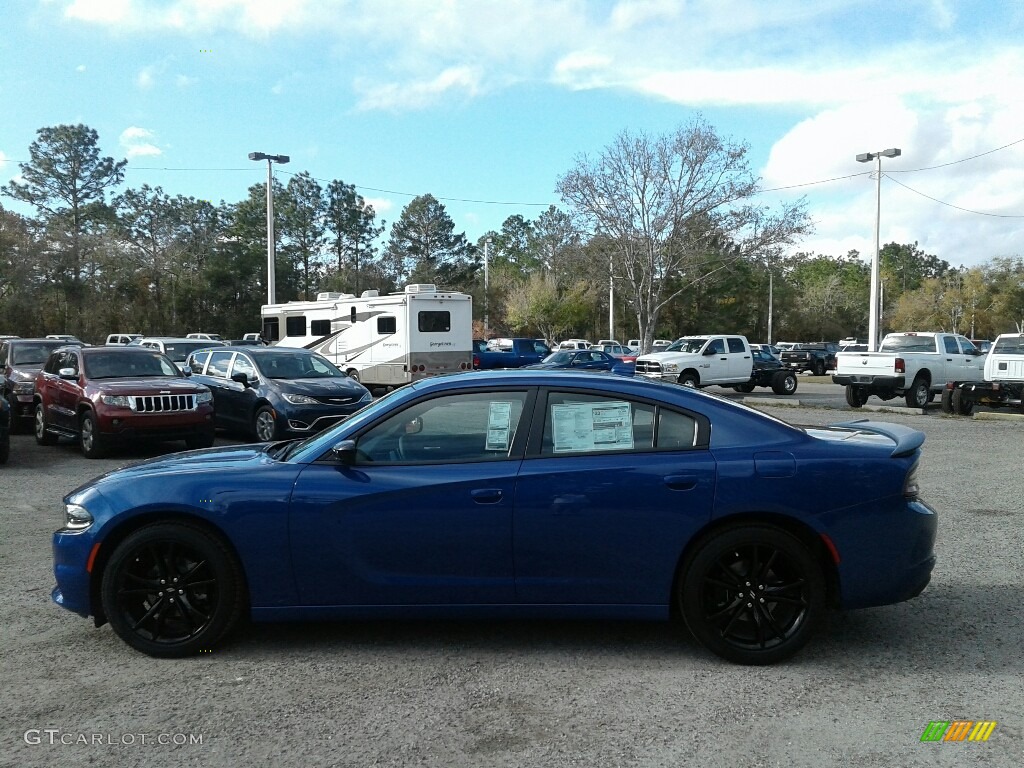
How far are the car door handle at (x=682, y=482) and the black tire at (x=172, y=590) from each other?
2.30 metres

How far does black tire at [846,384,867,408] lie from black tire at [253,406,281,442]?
14.7 m

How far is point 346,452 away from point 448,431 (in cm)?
56

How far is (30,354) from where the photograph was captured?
16.2 metres

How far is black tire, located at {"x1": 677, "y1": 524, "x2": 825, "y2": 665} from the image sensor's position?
4.33 metres

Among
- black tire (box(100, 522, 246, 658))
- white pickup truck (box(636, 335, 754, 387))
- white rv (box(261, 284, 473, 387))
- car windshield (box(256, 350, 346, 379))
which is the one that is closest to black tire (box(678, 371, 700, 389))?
white pickup truck (box(636, 335, 754, 387))

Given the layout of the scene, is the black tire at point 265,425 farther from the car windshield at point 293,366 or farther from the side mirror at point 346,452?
the side mirror at point 346,452

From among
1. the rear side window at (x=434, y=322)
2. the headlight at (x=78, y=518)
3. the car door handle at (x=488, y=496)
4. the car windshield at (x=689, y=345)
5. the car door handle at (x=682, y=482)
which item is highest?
the rear side window at (x=434, y=322)

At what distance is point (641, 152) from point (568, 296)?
86.5 feet

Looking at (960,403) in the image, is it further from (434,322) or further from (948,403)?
(434,322)

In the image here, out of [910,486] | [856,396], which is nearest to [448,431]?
[910,486]

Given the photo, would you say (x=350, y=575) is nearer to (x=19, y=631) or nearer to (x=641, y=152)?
(x=19, y=631)

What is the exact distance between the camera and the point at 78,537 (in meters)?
4.49

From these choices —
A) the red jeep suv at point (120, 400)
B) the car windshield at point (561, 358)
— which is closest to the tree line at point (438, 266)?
the car windshield at point (561, 358)

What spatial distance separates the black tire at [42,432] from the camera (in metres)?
13.5
